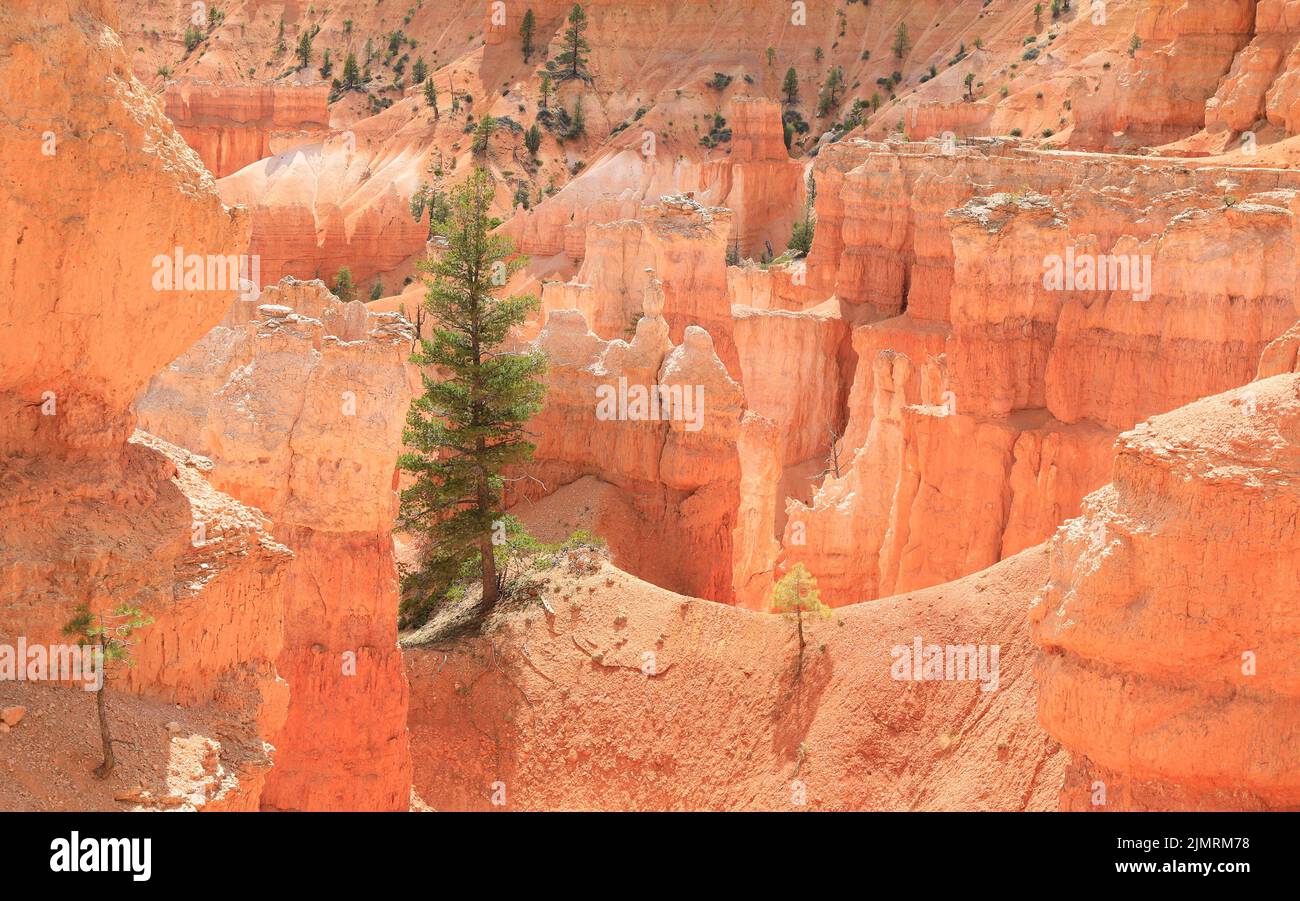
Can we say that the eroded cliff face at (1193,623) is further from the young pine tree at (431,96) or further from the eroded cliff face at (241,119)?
the young pine tree at (431,96)

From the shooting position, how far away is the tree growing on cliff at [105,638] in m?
8.48

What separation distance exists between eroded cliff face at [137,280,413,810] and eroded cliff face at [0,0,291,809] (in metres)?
4.38

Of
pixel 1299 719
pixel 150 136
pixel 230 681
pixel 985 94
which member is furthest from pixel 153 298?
pixel 985 94

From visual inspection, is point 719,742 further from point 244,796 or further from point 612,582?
point 244,796

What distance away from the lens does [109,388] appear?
9914mm

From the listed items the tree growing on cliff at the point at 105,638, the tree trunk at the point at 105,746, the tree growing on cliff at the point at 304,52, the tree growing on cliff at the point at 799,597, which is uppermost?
the tree growing on cliff at the point at 304,52

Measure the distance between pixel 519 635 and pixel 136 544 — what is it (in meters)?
11.7

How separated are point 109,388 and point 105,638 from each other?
1820 mm

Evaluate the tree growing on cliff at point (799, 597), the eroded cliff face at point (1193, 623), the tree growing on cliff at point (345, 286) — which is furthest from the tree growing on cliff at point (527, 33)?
the eroded cliff face at point (1193, 623)

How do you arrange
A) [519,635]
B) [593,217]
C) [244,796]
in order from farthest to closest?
1. [593,217]
2. [519,635]
3. [244,796]

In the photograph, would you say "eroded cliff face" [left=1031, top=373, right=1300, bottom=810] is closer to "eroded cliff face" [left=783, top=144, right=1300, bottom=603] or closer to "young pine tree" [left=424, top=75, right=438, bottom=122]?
"eroded cliff face" [left=783, top=144, right=1300, bottom=603]

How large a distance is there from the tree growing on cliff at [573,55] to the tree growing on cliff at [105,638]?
80944 mm

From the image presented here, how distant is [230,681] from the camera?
10.1 meters

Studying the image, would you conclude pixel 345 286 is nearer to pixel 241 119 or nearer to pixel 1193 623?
pixel 241 119
